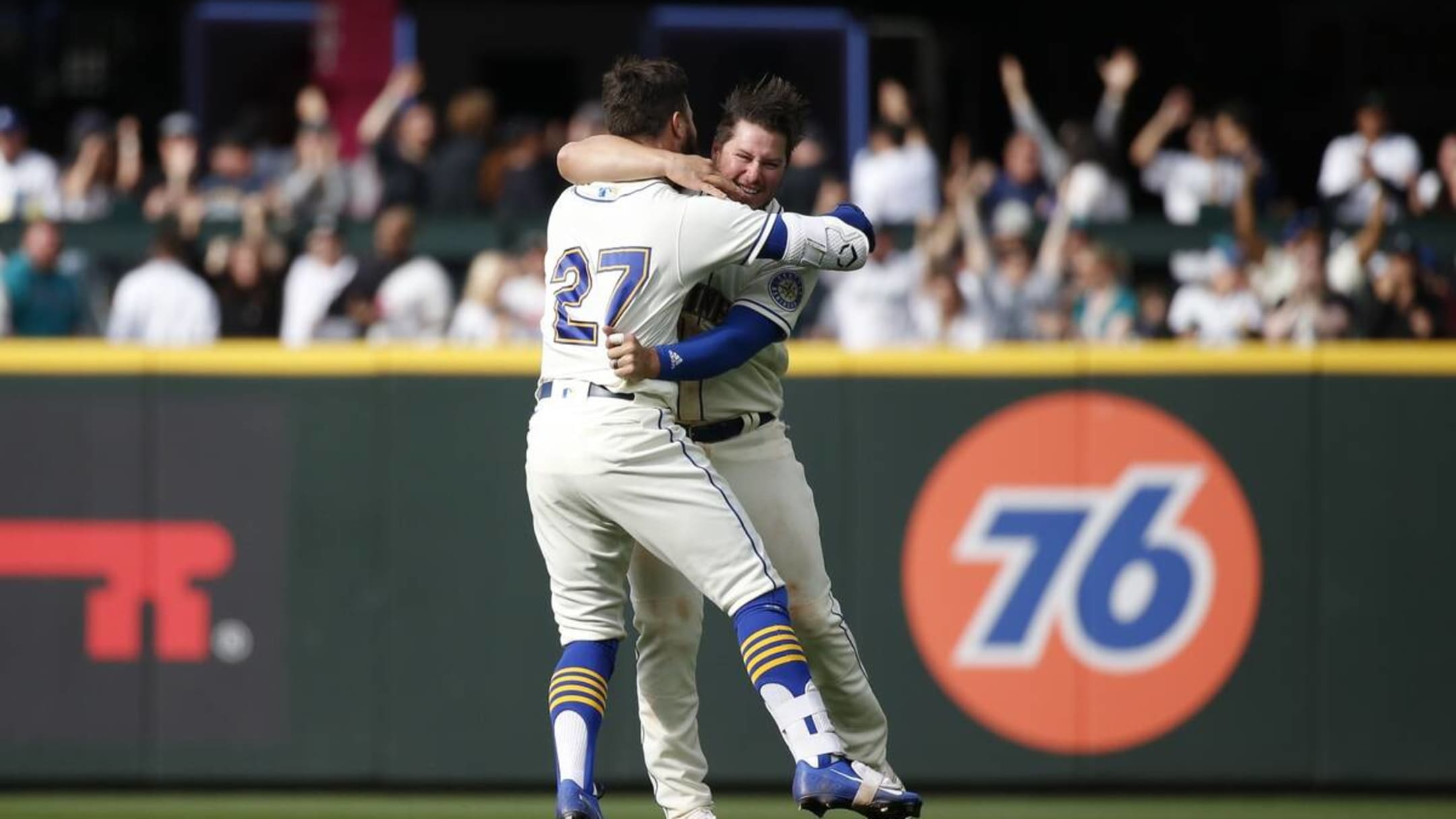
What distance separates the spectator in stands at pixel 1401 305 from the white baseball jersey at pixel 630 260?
4935mm

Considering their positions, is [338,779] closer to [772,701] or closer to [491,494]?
[491,494]

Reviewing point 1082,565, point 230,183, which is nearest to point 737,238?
point 1082,565

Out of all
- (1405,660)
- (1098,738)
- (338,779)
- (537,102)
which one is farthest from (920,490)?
(537,102)

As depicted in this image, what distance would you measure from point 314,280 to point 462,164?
1669 mm

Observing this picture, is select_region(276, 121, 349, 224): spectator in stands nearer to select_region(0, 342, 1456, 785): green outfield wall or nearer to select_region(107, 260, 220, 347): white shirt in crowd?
select_region(107, 260, 220, 347): white shirt in crowd

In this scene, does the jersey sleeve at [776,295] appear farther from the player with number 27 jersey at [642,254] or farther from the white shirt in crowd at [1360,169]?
the white shirt in crowd at [1360,169]

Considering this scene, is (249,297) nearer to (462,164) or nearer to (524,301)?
(524,301)

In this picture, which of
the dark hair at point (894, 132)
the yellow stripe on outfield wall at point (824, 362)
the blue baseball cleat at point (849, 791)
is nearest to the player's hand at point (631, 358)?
the blue baseball cleat at point (849, 791)

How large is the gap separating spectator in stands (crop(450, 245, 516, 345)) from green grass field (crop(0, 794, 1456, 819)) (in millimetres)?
2490

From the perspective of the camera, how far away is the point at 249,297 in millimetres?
11047

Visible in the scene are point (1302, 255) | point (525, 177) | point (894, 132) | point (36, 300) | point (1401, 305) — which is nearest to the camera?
point (1401, 305)

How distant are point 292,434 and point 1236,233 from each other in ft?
16.8

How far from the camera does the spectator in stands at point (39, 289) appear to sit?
10586 mm

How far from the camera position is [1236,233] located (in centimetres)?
1108
